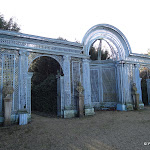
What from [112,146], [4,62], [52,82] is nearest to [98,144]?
[112,146]

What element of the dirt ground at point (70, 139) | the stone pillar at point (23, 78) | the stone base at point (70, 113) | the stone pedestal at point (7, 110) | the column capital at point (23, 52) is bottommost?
the dirt ground at point (70, 139)

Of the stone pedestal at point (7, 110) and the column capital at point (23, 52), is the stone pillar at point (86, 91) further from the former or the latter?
the stone pedestal at point (7, 110)

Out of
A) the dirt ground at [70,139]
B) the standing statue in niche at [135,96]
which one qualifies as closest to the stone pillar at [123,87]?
the standing statue in niche at [135,96]

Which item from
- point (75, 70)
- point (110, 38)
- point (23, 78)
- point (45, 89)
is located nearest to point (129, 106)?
point (75, 70)

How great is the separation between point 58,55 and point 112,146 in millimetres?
5596

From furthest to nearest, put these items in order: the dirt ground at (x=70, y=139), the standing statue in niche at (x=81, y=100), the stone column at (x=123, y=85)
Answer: the stone column at (x=123, y=85), the standing statue in niche at (x=81, y=100), the dirt ground at (x=70, y=139)

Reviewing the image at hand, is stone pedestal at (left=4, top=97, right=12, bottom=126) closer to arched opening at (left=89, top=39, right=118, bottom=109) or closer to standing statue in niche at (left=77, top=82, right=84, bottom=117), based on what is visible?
standing statue in niche at (left=77, top=82, right=84, bottom=117)

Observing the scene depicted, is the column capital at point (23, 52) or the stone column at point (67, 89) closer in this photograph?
the column capital at point (23, 52)

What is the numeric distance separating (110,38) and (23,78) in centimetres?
670

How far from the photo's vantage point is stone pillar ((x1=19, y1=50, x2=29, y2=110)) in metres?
6.70

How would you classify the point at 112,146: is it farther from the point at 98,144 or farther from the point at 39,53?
the point at 39,53

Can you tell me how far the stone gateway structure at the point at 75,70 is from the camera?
6.70m

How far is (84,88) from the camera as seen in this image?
27.8 ft

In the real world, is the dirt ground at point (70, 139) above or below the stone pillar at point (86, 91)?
below
